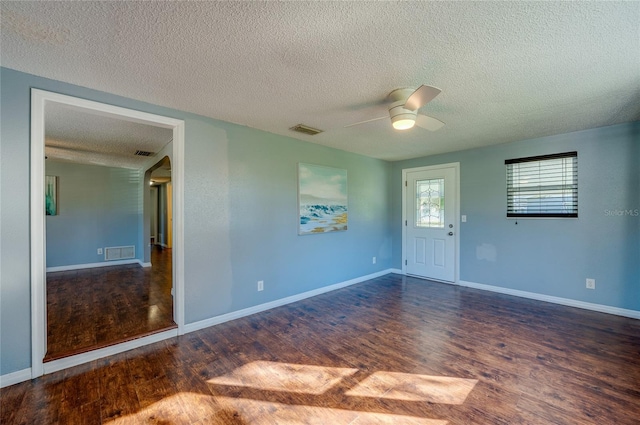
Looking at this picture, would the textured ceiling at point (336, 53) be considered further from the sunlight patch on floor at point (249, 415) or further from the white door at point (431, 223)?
the sunlight patch on floor at point (249, 415)

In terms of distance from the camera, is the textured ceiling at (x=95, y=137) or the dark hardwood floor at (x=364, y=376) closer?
the dark hardwood floor at (x=364, y=376)

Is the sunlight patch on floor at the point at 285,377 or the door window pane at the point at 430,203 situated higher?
the door window pane at the point at 430,203

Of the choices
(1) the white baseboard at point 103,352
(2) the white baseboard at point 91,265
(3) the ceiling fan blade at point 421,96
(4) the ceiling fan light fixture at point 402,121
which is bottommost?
(1) the white baseboard at point 103,352

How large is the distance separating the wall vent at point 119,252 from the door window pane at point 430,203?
6582 mm

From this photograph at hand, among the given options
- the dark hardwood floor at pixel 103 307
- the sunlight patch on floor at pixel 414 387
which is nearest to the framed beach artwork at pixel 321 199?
the dark hardwood floor at pixel 103 307

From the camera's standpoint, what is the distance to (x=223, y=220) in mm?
3195

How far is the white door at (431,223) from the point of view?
4820 millimetres

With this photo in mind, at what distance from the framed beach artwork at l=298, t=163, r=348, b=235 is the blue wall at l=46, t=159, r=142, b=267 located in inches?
183

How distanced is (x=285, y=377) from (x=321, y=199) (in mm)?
2600

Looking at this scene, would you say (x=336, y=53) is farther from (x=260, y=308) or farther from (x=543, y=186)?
(x=543, y=186)

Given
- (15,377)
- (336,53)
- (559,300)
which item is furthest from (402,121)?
(15,377)

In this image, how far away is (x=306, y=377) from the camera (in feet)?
7.09

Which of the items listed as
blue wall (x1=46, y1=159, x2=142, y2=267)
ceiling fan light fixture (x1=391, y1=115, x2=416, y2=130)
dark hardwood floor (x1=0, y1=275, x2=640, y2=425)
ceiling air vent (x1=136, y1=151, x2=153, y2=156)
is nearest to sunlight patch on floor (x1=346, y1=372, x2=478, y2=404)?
dark hardwood floor (x1=0, y1=275, x2=640, y2=425)

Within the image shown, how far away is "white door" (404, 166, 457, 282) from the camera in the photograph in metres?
4.82
